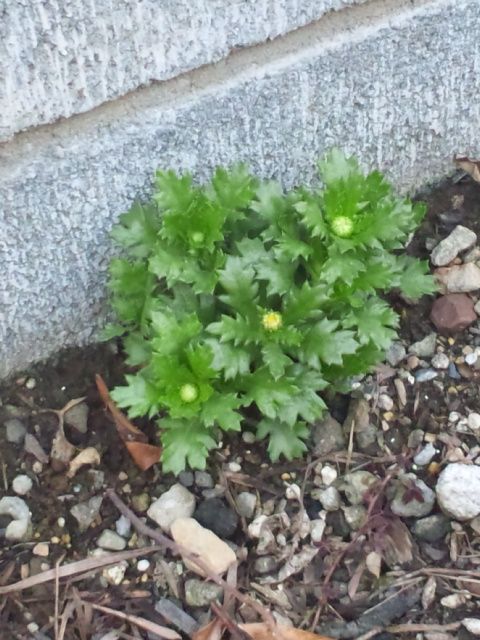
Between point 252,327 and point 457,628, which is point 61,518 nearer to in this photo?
point 252,327

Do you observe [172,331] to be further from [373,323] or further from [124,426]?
[373,323]

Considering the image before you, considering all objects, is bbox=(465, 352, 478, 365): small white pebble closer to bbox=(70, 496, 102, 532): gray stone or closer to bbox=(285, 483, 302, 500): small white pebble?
bbox=(285, 483, 302, 500): small white pebble

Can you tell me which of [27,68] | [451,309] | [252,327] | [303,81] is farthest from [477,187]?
[27,68]

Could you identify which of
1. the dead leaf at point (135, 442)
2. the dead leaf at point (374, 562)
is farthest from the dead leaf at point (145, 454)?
the dead leaf at point (374, 562)

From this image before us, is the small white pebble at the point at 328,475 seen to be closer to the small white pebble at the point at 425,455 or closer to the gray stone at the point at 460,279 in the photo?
the small white pebble at the point at 425,455

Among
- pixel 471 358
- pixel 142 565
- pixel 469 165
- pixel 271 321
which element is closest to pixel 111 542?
pixel 142 565

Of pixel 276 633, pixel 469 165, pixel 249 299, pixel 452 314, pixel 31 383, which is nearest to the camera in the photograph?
pixel 276 633

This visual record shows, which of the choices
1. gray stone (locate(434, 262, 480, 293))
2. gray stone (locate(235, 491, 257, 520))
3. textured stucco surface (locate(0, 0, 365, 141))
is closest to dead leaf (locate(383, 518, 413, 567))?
gray stone (locate(235, 491, 257, 520))
